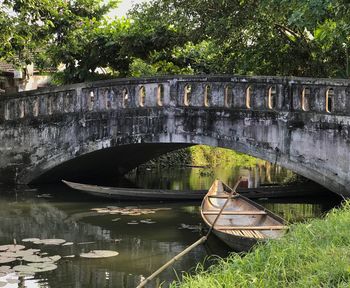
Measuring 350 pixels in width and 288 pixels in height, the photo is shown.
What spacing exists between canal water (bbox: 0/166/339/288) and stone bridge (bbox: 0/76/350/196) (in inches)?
44.3

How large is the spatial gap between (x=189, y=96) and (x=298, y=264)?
25.6 ft

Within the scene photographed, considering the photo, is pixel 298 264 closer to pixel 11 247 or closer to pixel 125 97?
pixel 11 247

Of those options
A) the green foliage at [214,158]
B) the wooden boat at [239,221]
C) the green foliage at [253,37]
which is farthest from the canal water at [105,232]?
the green foliage at [214,158]

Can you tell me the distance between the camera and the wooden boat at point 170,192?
43.1 ft

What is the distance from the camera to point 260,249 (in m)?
6.26

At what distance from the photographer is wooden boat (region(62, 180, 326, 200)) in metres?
13.1

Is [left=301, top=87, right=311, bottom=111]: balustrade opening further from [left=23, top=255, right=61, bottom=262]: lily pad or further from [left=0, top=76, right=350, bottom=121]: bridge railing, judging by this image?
[left=23, top=255, right=61, bottom=262]: lily pad

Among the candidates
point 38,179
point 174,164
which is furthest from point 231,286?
point 174,164

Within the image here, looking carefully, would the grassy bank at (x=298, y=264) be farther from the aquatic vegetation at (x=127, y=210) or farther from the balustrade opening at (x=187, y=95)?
the balustrade opening at (x=187, y=95)

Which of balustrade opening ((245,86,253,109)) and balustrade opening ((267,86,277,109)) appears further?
balustrade opening ((245,86,253,109))

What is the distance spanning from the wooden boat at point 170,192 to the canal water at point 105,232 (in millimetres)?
195

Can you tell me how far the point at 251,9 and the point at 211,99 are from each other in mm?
2447

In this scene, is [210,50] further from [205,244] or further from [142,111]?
[205,244]

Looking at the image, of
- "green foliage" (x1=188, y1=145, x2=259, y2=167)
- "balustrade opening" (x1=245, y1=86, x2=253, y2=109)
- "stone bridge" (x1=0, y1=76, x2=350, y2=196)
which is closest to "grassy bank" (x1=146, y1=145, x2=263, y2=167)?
"green foliage" (x1=188, y1=145, x2=259, y2=167)
